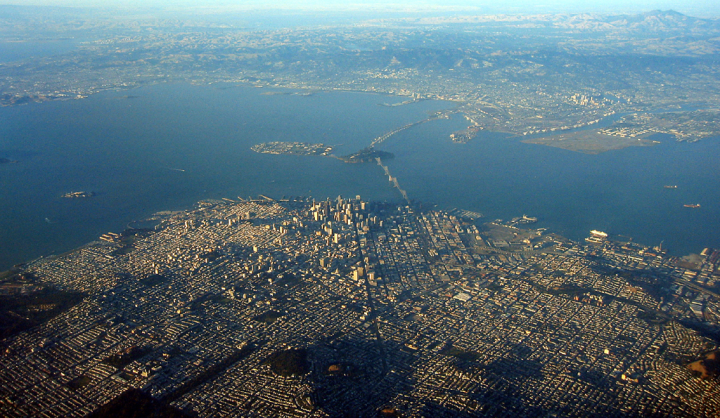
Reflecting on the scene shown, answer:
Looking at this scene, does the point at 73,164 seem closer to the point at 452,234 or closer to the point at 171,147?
the point at 171,147

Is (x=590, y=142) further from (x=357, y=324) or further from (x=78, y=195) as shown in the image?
(x=78, y=195)

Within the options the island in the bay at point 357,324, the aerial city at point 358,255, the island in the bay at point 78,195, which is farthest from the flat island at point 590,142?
the island in the bay at point 78,195

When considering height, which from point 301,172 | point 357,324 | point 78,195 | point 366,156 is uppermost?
point 366,156

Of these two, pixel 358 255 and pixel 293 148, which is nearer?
pixel 358 255

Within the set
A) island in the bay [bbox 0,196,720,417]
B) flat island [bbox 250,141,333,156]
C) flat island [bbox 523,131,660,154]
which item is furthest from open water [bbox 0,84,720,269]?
island in the bay [bbox 0,196,720,417]

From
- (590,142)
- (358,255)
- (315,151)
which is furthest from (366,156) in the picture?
(590,142)

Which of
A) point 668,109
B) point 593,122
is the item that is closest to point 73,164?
point 593,122

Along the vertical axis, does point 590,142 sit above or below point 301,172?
above
